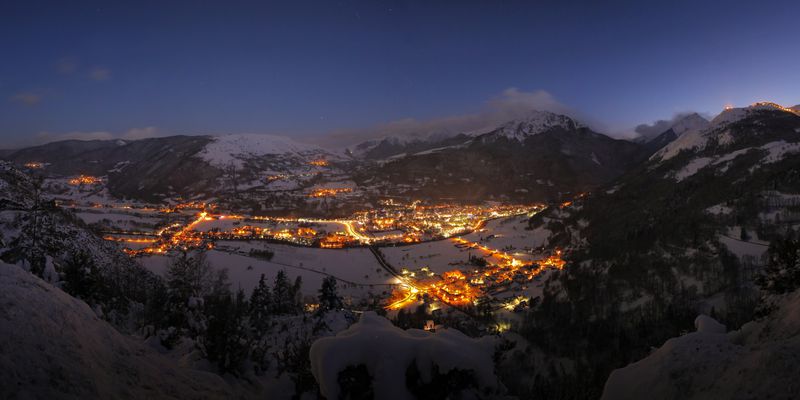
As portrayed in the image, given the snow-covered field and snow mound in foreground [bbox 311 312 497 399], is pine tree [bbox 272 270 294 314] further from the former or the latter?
snow mound in foreground [bbox 311 312 497 399]

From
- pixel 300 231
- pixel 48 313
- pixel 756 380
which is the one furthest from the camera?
pixel 300 231

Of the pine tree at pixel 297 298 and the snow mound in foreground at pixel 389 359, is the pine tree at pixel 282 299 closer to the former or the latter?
the pine tree at pixel 297 298

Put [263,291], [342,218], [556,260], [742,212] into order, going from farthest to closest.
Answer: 1. [342,218]
2. [556,260]
3. [742,212]
4. [263,291]

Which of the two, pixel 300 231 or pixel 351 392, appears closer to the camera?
pixel 351 392

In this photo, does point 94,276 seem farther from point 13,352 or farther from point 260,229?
point 260,229

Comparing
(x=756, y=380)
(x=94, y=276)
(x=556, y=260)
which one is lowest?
(x=556, y=260)

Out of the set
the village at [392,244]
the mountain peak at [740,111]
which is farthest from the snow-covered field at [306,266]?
the mountain peak at [740,111]

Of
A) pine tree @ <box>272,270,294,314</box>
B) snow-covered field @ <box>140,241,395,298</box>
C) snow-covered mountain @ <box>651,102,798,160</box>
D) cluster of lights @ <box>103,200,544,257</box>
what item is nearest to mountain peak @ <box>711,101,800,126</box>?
snow-covered mountain @ <box>651,102,798,160</box>

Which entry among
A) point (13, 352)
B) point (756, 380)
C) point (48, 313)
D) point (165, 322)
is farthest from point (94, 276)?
point (756, 380)
